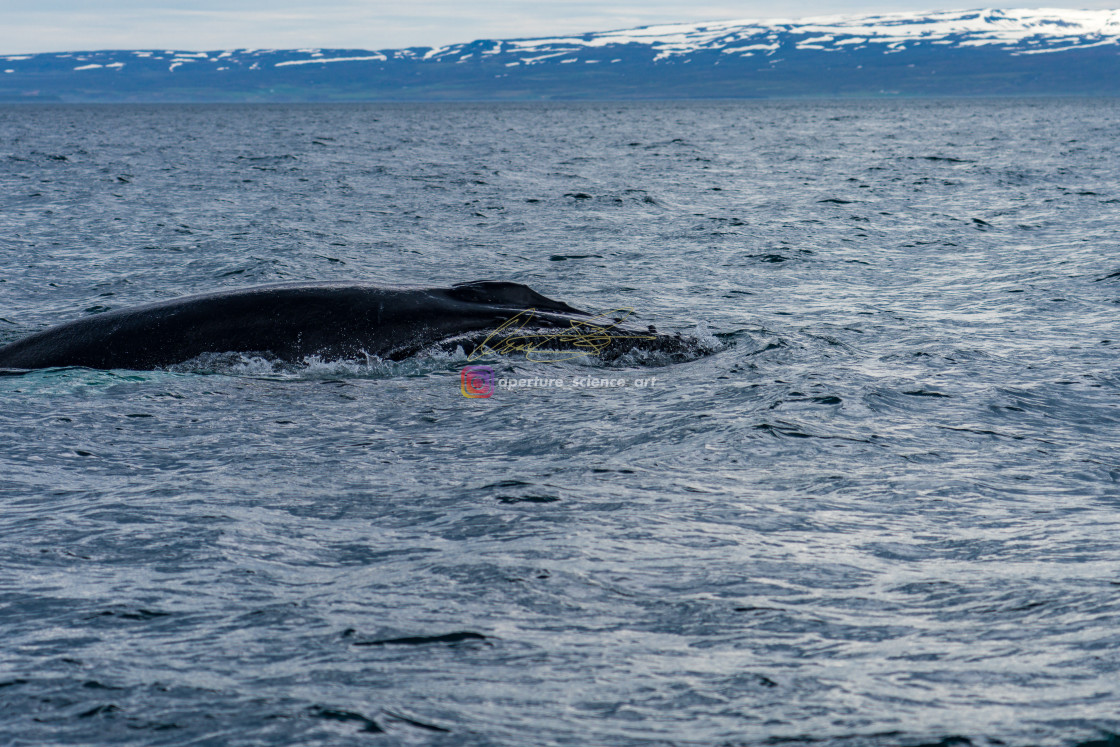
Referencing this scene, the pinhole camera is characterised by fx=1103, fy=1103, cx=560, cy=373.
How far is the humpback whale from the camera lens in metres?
10.6

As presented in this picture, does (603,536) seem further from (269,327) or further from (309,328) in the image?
(269,327)

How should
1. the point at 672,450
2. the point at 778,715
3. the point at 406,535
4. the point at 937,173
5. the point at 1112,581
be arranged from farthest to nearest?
1. the point at 937,173
2. the point at 672,450
3. the point at 406,535
4. the point at 1112,581
5. the point at 778,715

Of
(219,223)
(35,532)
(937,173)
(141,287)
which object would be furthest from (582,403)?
(937,173)

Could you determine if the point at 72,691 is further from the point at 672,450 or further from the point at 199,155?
the point at 199,155

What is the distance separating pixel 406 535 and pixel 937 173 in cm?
4337

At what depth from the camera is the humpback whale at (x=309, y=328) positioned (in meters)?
10.6

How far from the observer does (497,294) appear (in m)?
11.4

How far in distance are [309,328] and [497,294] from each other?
1947mm

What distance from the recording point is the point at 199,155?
205ft

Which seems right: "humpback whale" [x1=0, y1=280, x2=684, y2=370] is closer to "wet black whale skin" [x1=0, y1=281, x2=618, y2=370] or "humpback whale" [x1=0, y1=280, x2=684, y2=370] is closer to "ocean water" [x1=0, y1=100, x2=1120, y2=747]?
"wet black whale skin" [x1=0, y1=281, x2=618, y2=370]
